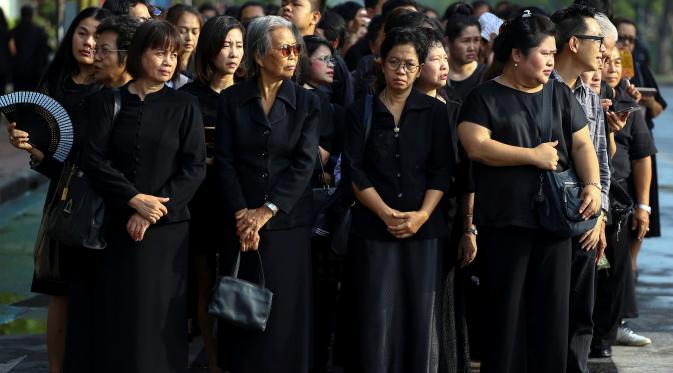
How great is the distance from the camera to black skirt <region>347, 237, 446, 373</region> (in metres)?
6.60

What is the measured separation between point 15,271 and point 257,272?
16.7ft

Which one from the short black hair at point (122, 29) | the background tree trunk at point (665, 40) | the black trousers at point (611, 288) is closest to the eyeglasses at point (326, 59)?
the short black hair at point (122, 29)

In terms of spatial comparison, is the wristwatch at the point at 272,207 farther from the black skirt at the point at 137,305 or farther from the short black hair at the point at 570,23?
the short black hair at the point at 570,23

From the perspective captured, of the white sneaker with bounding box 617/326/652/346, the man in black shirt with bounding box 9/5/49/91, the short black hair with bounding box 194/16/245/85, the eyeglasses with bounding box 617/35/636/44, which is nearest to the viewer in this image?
the short black hair with bounding box 194/16/245/85

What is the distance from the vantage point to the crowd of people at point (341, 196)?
6328mm

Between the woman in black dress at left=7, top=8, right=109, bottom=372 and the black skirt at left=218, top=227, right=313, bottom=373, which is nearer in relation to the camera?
the black skirt at left=218, top=227, right=313, bottom=373

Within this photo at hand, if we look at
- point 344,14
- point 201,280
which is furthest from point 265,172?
point 344,14

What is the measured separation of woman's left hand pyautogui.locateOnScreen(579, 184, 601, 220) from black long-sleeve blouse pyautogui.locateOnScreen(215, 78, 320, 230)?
47.9 inches

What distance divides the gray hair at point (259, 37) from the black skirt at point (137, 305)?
83cm

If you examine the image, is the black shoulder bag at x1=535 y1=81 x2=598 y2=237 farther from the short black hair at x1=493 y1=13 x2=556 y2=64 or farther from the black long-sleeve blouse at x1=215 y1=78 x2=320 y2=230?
the black long-sleeve blouse at x1=215 y1=78 x2=320 y2=230

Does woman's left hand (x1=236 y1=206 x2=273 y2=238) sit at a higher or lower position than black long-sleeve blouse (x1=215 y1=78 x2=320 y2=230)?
lower

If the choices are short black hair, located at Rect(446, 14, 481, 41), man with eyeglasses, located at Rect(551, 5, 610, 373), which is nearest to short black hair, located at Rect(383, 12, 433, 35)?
man with eyeglasses, located at Rect(551, 5, 610, 373)

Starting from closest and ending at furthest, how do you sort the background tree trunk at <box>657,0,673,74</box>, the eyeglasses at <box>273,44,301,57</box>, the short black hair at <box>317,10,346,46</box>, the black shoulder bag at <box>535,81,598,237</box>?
the black shoulder bag at <box>535,81,598,237</box> → the eyeglasses at <box>273,44,301,57</box> → the short black hair at <box>317,10,346,46</box> → the background tree trunk at <box>657,0,673,74</box>

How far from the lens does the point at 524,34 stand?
6496 mm
